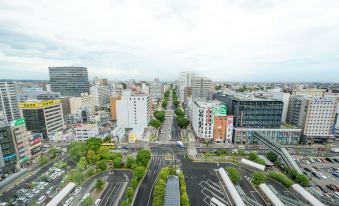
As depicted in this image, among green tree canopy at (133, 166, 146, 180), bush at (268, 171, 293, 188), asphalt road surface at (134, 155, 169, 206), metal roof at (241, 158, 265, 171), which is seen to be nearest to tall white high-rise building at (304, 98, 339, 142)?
metal roof at (241, 158, 265, 171)

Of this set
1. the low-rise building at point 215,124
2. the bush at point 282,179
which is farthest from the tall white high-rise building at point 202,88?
the bush at point 282,179

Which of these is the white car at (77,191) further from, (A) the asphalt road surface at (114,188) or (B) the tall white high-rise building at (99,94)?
(B) the tall white high-rise building at (99,94)

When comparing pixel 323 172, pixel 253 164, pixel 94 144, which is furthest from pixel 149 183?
pixel 323 172

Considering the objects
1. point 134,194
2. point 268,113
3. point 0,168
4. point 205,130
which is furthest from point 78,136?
point 268,113

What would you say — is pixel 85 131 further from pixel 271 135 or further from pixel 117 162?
pixel 271 135

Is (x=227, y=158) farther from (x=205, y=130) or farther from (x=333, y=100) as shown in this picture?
(x=333, y=100)

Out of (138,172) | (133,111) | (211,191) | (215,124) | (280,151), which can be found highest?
(133,111)
